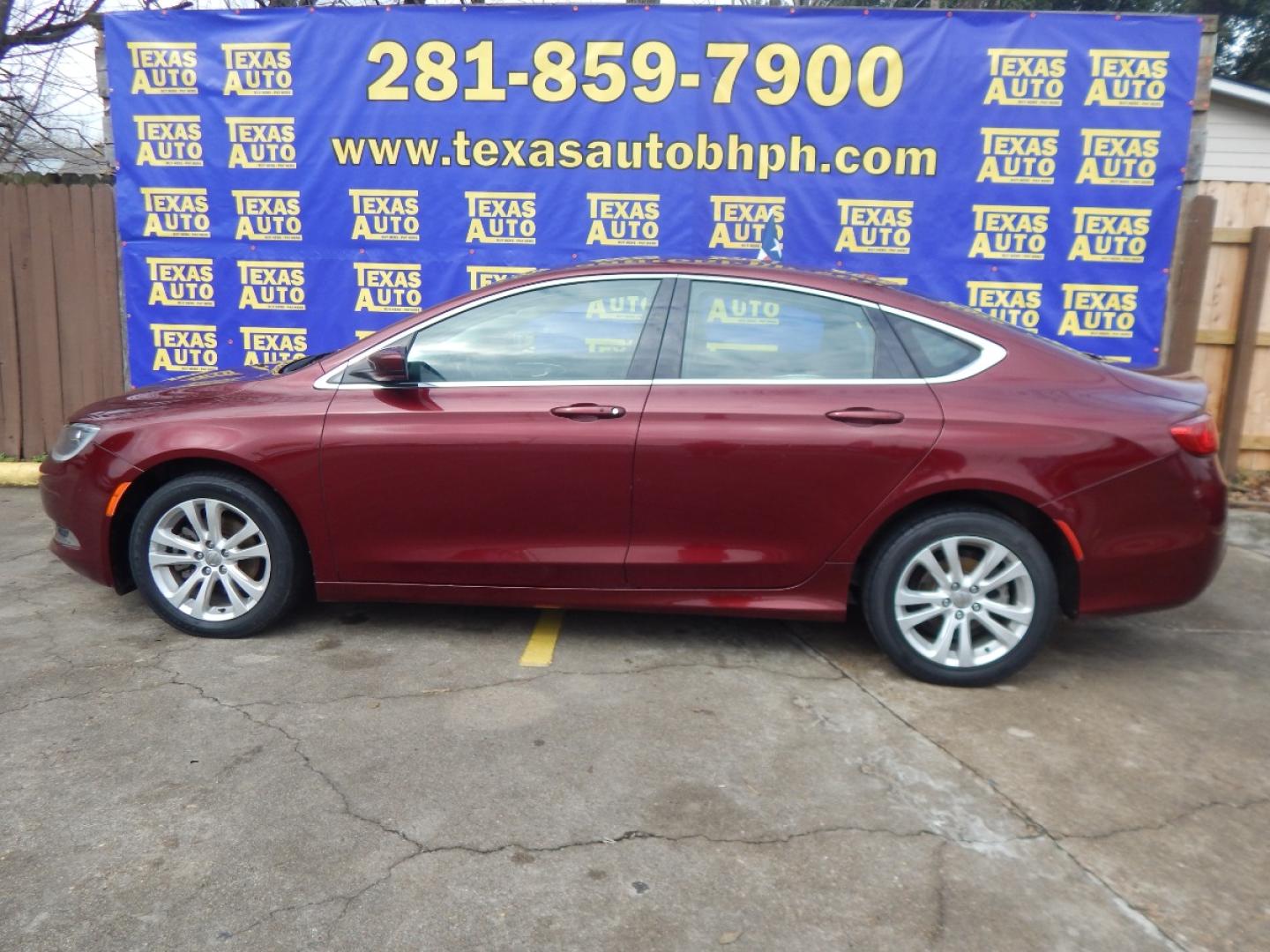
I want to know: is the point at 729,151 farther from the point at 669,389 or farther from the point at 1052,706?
the point at 1052,706

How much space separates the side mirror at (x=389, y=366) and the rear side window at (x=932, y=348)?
1.99 metres

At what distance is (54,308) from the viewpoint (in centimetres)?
727

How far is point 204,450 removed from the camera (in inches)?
160

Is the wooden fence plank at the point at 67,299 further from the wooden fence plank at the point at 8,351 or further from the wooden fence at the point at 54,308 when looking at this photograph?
the wooden fence plank at the point at 8,351

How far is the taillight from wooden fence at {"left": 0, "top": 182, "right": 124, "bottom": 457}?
688 centimetres

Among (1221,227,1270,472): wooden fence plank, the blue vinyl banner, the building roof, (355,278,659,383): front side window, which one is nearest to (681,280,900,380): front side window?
(355,278,659,383): front side window

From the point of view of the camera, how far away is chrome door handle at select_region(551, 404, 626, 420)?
154 inches

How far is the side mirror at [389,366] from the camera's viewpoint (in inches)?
155

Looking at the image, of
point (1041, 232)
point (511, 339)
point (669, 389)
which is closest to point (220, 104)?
point (511, 339)

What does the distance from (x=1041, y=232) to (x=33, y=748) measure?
632 centimetres

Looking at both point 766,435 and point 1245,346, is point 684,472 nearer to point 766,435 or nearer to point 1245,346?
point 766,435

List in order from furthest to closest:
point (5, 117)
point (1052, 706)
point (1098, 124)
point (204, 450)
Answer: point (5, 117) → point (1098, 124) → point (204, 450) → point (1052, 706)

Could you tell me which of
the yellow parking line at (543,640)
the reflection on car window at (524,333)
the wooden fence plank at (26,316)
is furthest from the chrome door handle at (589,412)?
the wooden fence plank at (26,316)

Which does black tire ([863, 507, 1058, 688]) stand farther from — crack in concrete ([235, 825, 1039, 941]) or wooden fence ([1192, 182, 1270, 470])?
wooden fence ([1192, 182, 1270, 470])
